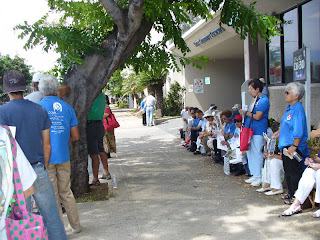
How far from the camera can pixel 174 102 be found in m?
25.6

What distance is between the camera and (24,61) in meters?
39.4

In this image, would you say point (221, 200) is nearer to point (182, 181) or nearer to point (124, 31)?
point (182, 181)

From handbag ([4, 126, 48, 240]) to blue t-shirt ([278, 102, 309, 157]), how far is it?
356 centimetres

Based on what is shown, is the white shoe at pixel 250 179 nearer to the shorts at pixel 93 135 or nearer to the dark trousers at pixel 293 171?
the dark trousers at pixel 293 171

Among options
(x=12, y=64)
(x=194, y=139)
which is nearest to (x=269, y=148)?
(x=194, y=139)

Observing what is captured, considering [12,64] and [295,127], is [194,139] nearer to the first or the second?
[295,127]

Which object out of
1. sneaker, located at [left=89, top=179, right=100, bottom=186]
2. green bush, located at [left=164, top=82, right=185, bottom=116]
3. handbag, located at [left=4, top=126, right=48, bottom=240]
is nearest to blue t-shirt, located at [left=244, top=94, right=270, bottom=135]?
sneaker, located at [left=89, top=179, right=100, bottom=186]

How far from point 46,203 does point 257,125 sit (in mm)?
4097

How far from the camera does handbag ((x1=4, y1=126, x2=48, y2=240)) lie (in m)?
2.96

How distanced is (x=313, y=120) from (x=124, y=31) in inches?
232

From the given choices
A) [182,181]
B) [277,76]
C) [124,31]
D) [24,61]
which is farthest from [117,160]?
[24,61]

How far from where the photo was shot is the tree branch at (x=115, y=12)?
590 cm

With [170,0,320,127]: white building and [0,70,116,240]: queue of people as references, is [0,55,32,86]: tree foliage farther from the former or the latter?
[0,70,116,240]: queue of people

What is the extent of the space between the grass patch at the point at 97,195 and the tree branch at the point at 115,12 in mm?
2904
